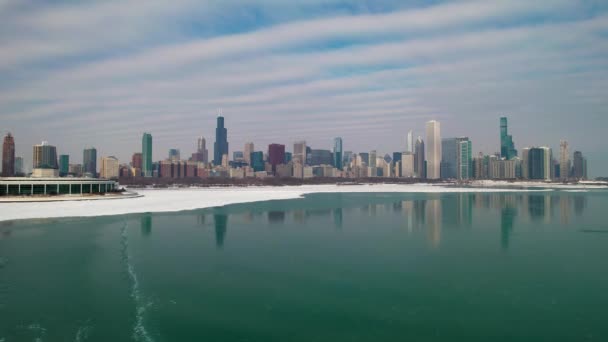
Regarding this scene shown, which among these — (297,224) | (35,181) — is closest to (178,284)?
(297,224)

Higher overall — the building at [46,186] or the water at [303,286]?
the building at [46,186]

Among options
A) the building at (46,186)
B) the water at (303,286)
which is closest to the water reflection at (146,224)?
the water at (303,286)

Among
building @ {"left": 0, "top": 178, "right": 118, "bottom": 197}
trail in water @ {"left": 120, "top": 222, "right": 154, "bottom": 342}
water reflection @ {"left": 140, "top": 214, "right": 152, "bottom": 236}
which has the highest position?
building @ {"left": 0, "top": 178, "right": 118, "bottom": 197}

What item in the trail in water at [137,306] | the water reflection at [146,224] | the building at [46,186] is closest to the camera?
the trail in water at [137,306]

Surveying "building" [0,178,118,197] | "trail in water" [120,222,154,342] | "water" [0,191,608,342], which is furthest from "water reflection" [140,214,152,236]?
"building" [0,178,118,197]

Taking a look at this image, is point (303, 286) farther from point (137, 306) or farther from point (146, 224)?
point (146, 224)

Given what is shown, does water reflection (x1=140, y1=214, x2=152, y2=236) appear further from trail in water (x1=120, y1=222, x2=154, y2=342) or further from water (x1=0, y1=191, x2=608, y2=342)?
trail in water (x1=120, y1=222, x2=154, y2=342)

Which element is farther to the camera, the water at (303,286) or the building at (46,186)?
the building at (46,186)

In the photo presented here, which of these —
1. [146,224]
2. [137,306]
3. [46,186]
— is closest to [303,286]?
[137,306]

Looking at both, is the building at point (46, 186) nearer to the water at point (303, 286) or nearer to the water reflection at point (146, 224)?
the water reflection at point (146, 224)
